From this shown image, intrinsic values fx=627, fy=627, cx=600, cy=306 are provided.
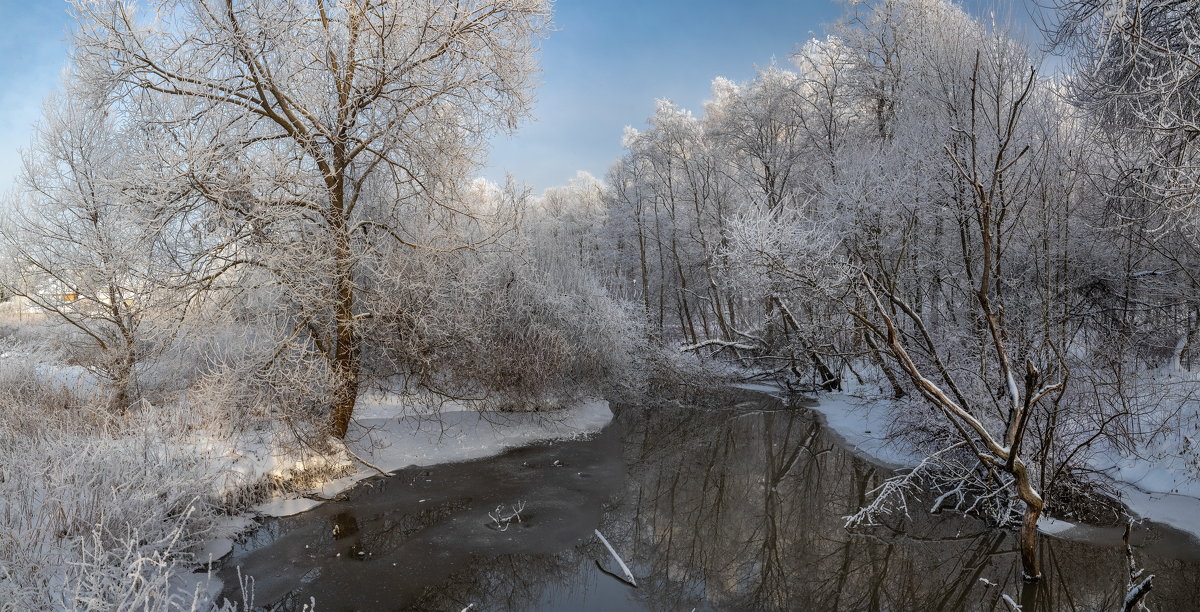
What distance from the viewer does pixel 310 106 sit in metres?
9.06

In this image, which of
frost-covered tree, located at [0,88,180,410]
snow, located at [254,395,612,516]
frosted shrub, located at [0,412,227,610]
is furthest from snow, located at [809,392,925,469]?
frost-covered tree, located at [0,88,180,410]

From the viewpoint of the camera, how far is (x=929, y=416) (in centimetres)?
995

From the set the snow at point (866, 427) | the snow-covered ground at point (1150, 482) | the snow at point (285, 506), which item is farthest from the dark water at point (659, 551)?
the snow at point (866, 427)

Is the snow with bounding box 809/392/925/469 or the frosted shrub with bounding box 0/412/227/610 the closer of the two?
the frosted shrub with bounding box 0/412/227/610

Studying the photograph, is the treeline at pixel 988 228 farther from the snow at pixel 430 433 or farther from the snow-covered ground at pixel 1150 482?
the snow at pixel 430 433

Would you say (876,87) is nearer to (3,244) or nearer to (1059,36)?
(1059,36)

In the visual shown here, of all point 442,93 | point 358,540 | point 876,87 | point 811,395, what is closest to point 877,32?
point 876,87

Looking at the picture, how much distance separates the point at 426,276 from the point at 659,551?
5.93m

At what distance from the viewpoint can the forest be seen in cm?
643

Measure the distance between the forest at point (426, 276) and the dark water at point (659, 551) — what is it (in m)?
0.46

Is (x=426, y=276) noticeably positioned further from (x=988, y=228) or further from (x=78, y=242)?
(x=988, y=228)

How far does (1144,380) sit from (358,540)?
38.5 feet

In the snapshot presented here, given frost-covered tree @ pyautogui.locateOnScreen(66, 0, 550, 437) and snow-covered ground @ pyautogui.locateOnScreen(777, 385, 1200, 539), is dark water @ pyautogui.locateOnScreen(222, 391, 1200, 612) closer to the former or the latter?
snow-covered ground @ pyautogui.locateOnScreen(777, 385, 1200, 539)

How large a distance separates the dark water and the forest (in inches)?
18.0
